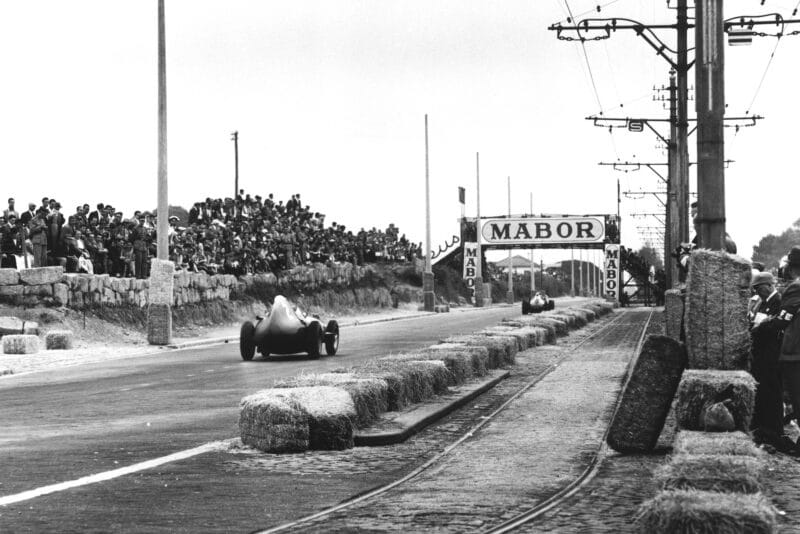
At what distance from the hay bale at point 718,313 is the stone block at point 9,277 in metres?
24.8

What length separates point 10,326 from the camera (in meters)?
31.8

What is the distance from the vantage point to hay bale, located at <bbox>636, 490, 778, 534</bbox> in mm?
6305

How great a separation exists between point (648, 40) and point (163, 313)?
14123 mm

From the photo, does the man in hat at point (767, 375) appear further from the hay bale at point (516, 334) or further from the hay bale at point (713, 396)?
the hay bale at point (516, 334)

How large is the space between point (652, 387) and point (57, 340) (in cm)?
2176

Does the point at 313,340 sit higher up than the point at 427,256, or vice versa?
the point at 427,256

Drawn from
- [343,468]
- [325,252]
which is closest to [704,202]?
[343,468]

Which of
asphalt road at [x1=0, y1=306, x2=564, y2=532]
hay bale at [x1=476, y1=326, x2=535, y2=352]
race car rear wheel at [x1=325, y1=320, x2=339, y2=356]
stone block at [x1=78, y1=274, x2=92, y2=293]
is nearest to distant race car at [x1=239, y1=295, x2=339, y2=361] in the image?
asphalt road at [x1=0, y1=306, x2=564, y2=532]

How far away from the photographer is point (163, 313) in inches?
1286

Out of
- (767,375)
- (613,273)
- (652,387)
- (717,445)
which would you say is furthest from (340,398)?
(613,273)

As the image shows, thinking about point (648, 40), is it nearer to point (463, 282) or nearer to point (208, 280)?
point (208, 280)

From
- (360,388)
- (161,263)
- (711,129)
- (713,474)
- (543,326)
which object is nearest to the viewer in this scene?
(713,474)

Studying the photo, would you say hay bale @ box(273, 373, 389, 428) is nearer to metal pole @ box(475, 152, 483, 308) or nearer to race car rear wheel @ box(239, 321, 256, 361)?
race car rear wheel @ box(239, 321, 256, 361)

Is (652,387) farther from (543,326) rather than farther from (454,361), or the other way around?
(543,326)
